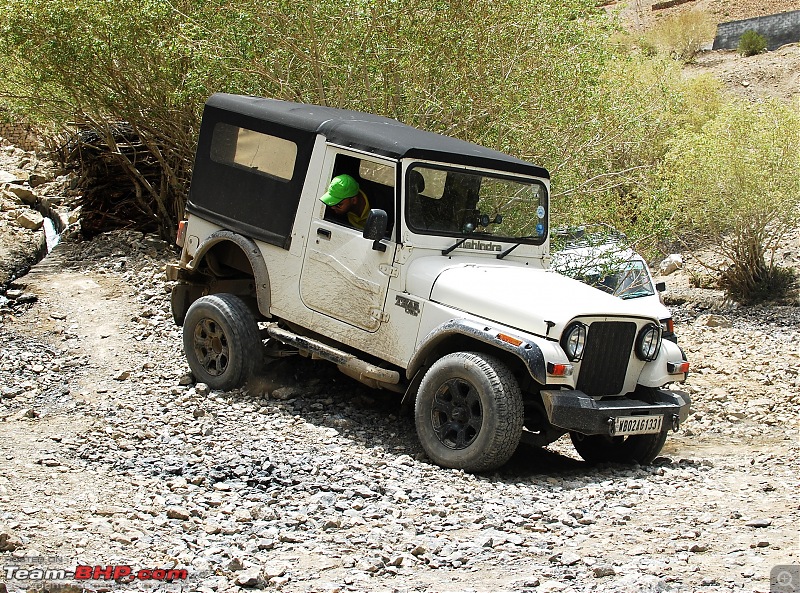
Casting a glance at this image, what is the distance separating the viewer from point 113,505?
557 centimetres

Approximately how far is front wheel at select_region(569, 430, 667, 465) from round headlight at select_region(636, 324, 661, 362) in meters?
0.58

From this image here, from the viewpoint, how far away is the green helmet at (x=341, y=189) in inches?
296

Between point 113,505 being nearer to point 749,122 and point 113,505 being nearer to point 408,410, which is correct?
point 408,410

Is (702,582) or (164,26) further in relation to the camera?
(164,26)

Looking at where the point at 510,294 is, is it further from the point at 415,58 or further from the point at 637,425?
the point at 415,58

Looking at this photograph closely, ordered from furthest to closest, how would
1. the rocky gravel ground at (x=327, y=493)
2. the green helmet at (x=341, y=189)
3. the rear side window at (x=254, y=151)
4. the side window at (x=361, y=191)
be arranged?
1. the rear side window at (x=254, y=151)
2. the green helmet at (x=341, y=189)
3. the side window at (x=361, y=191)
4. the rocky gravel ground at (x=327, y=493)

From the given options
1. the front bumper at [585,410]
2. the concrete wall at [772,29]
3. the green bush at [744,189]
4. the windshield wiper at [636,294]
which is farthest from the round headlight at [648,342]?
the concrete wall at [772,29]

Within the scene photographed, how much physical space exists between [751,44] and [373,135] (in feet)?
111

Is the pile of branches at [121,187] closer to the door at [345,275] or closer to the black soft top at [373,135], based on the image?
the black soft top at [373,135]

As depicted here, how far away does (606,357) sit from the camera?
6.76 metres

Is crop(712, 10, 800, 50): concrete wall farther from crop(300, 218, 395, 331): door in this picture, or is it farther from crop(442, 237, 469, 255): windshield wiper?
crop(300, 218, 395, 331): door

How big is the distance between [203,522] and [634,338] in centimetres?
327

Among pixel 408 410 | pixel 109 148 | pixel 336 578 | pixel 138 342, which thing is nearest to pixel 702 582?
pixel 336 578

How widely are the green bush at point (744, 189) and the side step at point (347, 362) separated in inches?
401
